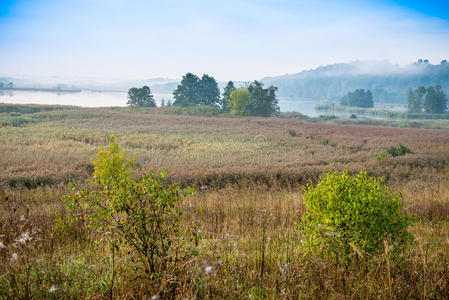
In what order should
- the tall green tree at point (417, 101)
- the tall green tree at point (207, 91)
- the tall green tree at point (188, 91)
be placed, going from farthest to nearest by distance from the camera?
the tall green tree at point (417, 101) < the tall green tree at point (207, 91) < the tall green tree at point (188, 91)

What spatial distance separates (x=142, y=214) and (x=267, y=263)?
1.74m

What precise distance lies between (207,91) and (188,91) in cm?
494

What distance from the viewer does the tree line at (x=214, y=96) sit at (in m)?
60.8

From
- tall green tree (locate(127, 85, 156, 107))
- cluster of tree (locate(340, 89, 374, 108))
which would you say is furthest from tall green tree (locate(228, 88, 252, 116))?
cluster of tree (locate(340, 89, 374, 108))

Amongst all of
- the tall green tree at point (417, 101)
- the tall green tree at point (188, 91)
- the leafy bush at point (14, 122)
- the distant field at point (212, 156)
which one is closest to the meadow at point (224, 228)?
the distant field at point (212, 156)

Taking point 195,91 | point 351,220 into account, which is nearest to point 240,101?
point 195,91

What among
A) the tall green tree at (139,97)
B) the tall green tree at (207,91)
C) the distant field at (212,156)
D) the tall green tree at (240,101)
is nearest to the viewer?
the distant field at (212,156)

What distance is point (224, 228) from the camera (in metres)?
4.71

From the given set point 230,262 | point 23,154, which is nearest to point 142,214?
point 230,262

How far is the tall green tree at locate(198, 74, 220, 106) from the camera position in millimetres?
69938

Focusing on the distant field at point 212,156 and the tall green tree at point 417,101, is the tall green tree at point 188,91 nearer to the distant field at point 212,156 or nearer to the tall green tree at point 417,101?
the distant field at point 212,156

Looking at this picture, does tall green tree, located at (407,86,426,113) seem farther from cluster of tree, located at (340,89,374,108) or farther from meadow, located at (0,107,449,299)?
meadow, located at (0,107,449,299)

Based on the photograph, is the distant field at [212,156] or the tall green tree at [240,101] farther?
the tall green tree at [240,101]

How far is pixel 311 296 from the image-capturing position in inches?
107
